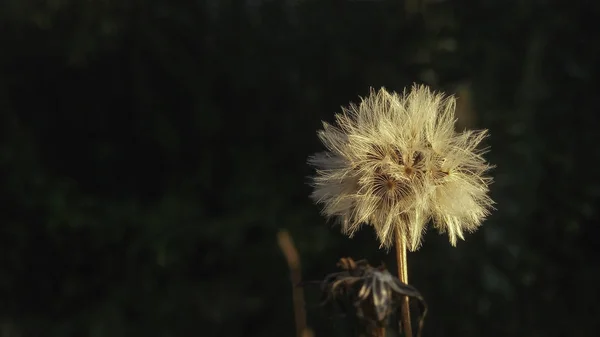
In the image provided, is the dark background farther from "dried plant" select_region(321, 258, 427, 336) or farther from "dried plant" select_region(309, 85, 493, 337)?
"dried plant" select_region(321, 258, 427, 336)

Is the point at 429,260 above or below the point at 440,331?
above

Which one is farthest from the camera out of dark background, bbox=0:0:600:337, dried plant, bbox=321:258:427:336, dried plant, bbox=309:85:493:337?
dark background, bbox=0:0:600:337

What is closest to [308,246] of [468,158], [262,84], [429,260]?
[429,260]

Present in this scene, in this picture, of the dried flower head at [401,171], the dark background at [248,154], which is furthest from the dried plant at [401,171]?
the dark background at [248,154]

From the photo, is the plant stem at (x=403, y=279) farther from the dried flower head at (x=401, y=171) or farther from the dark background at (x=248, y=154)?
the dark background at (x=248, y=154)

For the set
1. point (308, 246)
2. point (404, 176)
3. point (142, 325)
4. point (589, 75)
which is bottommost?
point (404, 176)

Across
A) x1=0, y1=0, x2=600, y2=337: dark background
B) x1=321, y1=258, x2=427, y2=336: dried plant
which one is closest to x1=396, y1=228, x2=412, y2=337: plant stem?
x1=321, y1=258, x2=427, y2=336: dried plant

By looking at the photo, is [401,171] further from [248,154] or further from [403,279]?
[248,154]

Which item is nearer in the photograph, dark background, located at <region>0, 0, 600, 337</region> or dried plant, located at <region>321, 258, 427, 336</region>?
dried plant, located at <region>321, 258, 427, 336</region>

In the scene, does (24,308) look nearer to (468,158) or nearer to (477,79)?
(477,79)
